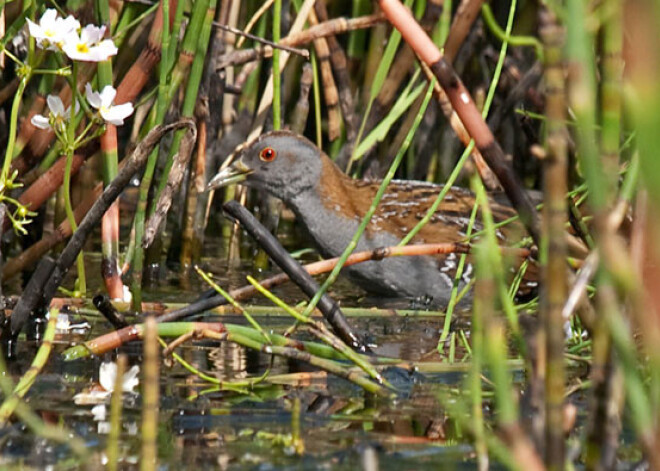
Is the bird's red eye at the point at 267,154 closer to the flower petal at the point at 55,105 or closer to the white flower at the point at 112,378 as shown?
the flower petal at the point at 55,105

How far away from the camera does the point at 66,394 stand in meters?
3.60

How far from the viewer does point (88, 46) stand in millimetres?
4074

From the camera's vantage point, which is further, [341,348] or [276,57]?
[276,57]

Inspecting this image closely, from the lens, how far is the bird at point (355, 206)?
5.83m

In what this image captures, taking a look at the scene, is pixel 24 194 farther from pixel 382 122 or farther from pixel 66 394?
pixel 382 122

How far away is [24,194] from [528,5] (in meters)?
3.19

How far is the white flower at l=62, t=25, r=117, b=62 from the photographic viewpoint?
13.1 feet

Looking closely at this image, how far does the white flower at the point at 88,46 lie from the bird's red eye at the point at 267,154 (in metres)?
2.07

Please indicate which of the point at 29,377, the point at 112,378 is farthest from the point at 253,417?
the point at 29,377

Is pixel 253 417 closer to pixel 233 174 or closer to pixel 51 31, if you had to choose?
pixel 51 31

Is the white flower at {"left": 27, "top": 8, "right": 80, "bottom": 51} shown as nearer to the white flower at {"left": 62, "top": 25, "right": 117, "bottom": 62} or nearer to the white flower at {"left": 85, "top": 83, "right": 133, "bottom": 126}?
the white flower at {"left": 62, "top": 25, "right": 117, "bottom": 62}

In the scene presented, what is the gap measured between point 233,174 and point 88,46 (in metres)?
2.13

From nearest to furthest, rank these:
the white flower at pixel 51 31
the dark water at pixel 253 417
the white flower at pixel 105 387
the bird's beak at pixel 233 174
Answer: the dark water at pixel 253 417, the white flower at pixel 105 387, the white flower at pixel 51 31, the bird's beak at pixel 233 174

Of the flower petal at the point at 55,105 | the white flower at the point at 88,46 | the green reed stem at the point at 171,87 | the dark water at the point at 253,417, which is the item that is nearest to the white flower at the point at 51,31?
the white flower at the point at 88,46
